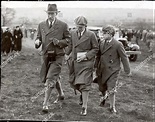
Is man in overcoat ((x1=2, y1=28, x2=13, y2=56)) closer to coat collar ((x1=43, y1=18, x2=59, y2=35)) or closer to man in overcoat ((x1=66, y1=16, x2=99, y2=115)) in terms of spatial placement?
coat collar ((x1=43, y1=18, x2=59, y2=35))

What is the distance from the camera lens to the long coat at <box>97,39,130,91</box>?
5.11 m

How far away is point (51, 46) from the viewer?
5.07 m

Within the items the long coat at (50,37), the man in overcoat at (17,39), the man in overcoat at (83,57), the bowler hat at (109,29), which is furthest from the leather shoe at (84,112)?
the man in overcoat at (17,39)

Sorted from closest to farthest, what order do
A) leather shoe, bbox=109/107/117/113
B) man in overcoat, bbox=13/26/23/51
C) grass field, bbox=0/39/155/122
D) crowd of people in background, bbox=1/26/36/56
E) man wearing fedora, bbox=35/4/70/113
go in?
grass field, bbox=0/39/155/122, man wearing fedora, bbox=35/4/70/113, leather shoe, bbox=109/107/117/113, crowd of people in background, bbox=1/26/36/56, man in overcoat, bbox=13/26/23/51

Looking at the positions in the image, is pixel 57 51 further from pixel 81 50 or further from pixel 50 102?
pixel 50 102

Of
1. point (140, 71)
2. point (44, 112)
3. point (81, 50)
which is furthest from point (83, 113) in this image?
point (140, 71)

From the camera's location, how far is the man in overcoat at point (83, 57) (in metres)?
4.96

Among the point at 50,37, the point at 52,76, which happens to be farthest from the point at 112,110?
the point at 50,37

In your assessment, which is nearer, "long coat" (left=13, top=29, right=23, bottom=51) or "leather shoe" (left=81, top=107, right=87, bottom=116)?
"leather shoe" (left=81, top=107, right=87, bottom=116)

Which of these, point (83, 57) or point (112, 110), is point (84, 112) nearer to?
point (112, 110)

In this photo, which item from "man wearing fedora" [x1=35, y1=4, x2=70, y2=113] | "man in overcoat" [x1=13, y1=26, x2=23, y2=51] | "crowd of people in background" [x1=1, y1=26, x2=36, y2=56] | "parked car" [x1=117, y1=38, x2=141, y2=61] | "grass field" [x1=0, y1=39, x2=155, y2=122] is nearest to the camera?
"grass field" [x1=0, y1=39, x2=155, y2=122]

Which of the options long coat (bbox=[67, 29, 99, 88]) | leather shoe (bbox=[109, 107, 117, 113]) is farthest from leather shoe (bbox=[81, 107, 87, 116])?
leather shoe (bbox=[109, 107, 117, 113])

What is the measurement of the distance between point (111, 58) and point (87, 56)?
46 cm

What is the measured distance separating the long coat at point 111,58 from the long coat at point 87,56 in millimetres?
185
